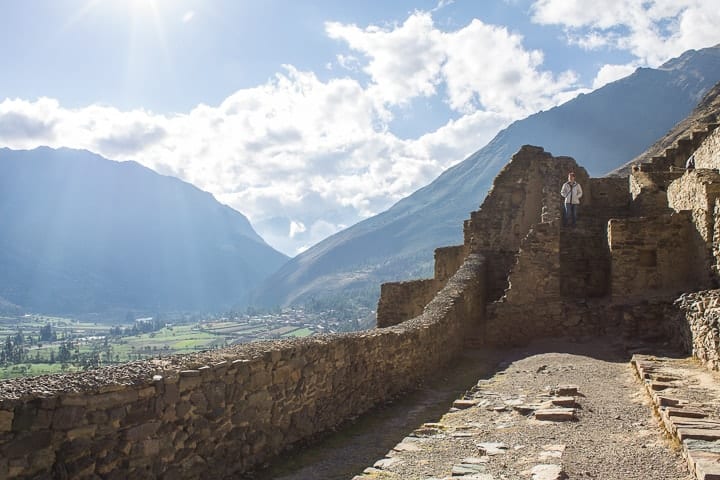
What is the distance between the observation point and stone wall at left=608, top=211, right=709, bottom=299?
1467cm

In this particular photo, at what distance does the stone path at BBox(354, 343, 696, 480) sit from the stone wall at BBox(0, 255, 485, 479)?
1288 mm

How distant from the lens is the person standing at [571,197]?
60.7 ft

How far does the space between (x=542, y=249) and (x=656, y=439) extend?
9.79 m

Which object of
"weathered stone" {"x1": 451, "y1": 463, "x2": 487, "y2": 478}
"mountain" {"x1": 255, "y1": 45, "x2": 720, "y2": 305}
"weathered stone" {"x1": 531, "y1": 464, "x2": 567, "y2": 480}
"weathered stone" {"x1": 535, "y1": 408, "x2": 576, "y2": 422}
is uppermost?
"mountain" {"x1": 255, "y1": 45, "x2": 720, "y2": 305}

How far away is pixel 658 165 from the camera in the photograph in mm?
23531

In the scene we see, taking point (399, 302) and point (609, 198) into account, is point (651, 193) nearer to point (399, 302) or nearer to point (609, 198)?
point (609, 198)

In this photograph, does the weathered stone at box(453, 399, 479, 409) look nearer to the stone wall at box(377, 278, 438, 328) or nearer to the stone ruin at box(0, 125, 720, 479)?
the stone ruin at box(0, 125, 720, 479)

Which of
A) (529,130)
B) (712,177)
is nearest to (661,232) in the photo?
(712,177)

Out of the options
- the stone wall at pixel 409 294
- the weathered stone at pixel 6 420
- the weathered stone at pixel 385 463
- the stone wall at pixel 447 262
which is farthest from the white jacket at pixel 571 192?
the weathered stone at pixel 6 420

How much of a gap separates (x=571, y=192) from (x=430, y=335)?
8.21 metres

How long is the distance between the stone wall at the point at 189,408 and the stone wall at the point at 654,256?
7.64m

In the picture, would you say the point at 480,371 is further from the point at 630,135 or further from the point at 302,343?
the point at 630,135

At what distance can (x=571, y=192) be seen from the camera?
18531 mm

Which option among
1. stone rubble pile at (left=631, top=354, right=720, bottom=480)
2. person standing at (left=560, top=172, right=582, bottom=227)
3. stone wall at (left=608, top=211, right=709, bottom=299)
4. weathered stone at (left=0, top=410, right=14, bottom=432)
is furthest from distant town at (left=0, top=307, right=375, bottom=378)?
weathered stone at (left=0, top=410, right=14, bottom=432)
